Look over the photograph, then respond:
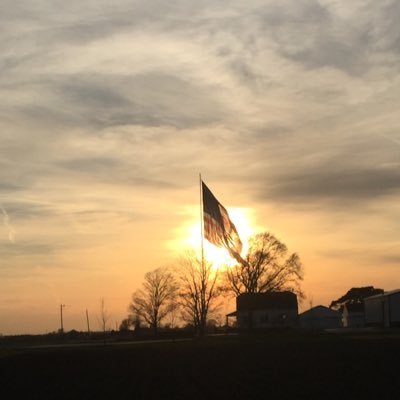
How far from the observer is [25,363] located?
5031cm

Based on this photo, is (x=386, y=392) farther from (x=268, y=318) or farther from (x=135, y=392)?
(x=268, y=318)

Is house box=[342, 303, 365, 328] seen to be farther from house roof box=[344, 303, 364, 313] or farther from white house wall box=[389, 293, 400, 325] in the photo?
white house wall box=[389, 293, 400, 325]

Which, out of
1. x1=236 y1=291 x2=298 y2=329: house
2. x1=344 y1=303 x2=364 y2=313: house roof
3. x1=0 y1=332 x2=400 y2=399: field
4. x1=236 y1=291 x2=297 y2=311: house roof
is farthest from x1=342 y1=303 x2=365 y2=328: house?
x1=0 y1=332 x2=400 y2=399: field

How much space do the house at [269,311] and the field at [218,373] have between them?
200 feet

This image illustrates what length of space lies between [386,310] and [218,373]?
66.2 meters

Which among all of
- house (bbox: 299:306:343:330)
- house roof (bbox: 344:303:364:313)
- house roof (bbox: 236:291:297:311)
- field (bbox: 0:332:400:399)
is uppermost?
house roof (bbox: 236:291:297:311)

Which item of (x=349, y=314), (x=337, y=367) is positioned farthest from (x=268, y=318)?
(x=337, y=367)

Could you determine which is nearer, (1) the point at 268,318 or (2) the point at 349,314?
(1) the point at 268,318

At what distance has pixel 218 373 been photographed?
36.5 m

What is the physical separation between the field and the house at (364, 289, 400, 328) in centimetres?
4310

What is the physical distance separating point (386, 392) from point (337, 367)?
32.1ft

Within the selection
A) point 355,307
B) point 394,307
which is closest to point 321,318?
point 355,307

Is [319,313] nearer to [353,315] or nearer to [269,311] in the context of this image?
[353,315]

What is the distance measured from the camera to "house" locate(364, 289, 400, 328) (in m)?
96.8
